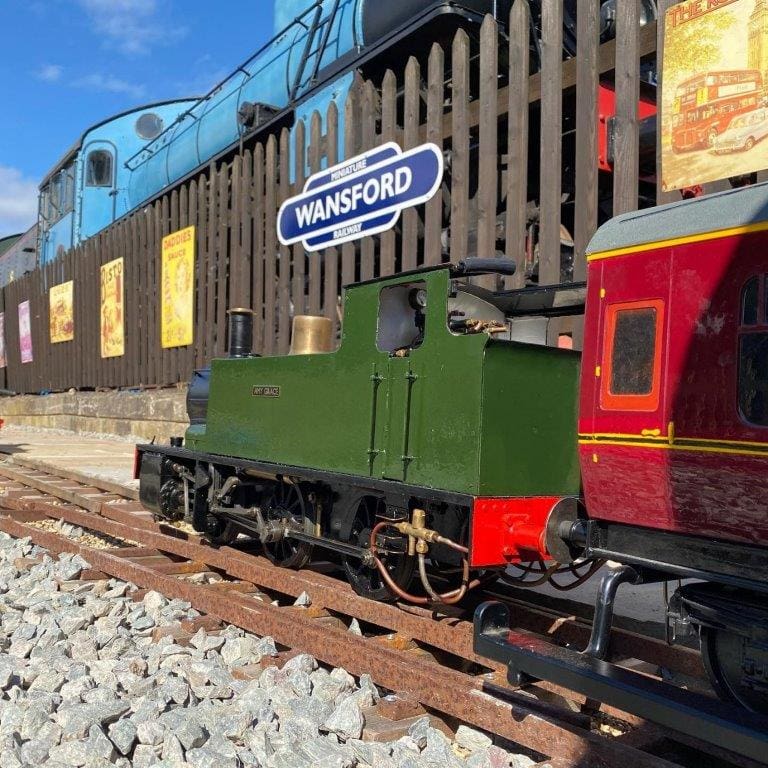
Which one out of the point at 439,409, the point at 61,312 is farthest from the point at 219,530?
the point at 61,312

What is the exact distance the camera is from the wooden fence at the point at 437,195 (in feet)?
23.8

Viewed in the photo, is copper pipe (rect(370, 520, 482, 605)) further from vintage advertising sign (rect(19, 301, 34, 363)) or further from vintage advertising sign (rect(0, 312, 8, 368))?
vintage advertising sign (rect(0, 312, 8, 368))

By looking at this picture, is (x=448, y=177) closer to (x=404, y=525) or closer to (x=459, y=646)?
(x=404, y=525)

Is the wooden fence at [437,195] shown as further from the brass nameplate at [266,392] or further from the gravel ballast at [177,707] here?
the gravel ballast at [177,707]

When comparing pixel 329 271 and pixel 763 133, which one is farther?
pixel 329 271

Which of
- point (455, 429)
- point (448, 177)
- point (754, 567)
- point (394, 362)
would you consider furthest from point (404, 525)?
point (448, 177)

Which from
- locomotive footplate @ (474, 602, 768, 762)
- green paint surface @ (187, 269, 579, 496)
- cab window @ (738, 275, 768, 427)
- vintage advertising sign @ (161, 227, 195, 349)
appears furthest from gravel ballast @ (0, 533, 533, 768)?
vintage advertising sign @ (161, 227, 195, 349)

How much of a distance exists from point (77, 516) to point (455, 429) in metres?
5.19

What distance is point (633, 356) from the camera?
11.2 ft

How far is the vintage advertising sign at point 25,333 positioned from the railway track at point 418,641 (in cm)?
1639

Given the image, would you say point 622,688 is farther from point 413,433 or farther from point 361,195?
point 361,195

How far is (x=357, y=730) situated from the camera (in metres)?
3.47

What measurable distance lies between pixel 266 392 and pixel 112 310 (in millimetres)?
12327

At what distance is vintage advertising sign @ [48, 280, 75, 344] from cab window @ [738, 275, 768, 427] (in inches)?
733
